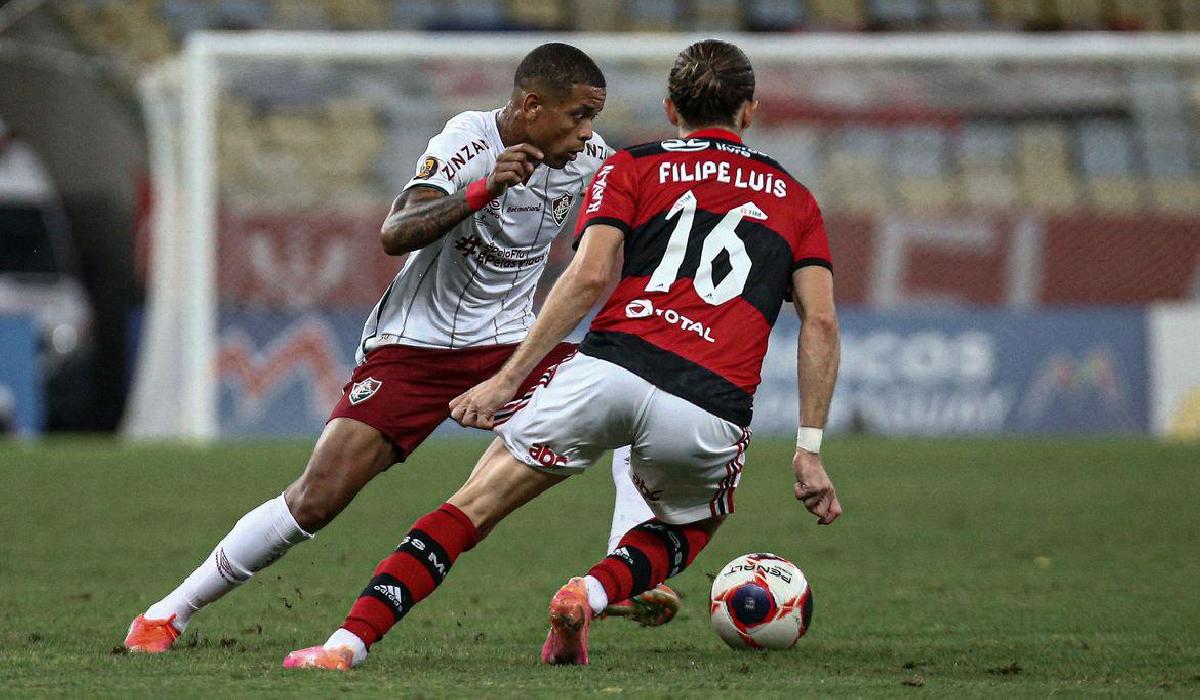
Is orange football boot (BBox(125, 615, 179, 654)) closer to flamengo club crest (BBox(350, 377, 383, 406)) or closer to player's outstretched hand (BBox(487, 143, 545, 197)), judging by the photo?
flamengo club crest (BBox(350, 377, 383, 406))

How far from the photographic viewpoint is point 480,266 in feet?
18.6

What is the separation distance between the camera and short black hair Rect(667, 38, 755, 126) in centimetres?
493

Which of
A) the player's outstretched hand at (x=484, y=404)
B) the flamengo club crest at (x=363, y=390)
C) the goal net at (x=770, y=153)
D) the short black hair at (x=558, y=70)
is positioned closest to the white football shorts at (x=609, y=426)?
the player's outstretched hand at (x=484, y=404)

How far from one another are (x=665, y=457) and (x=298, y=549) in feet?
13.1

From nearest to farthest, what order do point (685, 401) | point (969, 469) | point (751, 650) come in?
point (685, 401) < point (751, 650) < point (969, 469)

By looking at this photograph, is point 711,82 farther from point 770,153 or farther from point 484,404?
point 770,153

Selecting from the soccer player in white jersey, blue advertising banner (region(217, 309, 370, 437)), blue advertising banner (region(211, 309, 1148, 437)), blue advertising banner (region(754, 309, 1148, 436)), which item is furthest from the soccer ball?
blue advertising banner (region(754, 309, 1148, 436))

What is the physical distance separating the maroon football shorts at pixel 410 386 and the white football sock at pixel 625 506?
0.47 metres

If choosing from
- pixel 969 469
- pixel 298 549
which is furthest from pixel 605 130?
pixel 298 549

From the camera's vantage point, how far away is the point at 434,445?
16.2m

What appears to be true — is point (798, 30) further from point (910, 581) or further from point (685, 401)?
point (685, 401)

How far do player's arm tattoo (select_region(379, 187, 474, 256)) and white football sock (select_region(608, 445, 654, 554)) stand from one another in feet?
3.75

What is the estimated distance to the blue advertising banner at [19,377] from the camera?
52.6 feet

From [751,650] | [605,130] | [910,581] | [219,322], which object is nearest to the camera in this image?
[751,650]
